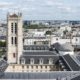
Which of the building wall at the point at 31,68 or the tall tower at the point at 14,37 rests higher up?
the tall tower at the point at 14,37

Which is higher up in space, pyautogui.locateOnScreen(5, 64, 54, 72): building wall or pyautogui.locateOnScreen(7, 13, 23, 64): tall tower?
pyautogui.locateOnScreen(7, 13, 23, 64): tall tower

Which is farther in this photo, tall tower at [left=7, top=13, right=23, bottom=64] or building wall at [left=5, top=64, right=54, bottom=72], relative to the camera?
tall tower at [left=7, top=13, right=23, bottom=64]

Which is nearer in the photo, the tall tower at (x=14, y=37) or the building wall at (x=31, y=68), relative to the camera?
the building wall at (x=31, y=68)

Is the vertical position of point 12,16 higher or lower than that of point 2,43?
higher

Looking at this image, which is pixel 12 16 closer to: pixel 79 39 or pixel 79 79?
pixel 79 79

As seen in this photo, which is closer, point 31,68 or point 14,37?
point 31,68

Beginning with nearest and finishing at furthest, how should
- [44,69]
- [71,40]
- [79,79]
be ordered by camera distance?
[79,79] → [44,69] → [71,40]

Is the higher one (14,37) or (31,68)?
(14,37)

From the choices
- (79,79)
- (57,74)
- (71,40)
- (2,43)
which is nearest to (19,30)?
(57,74)
